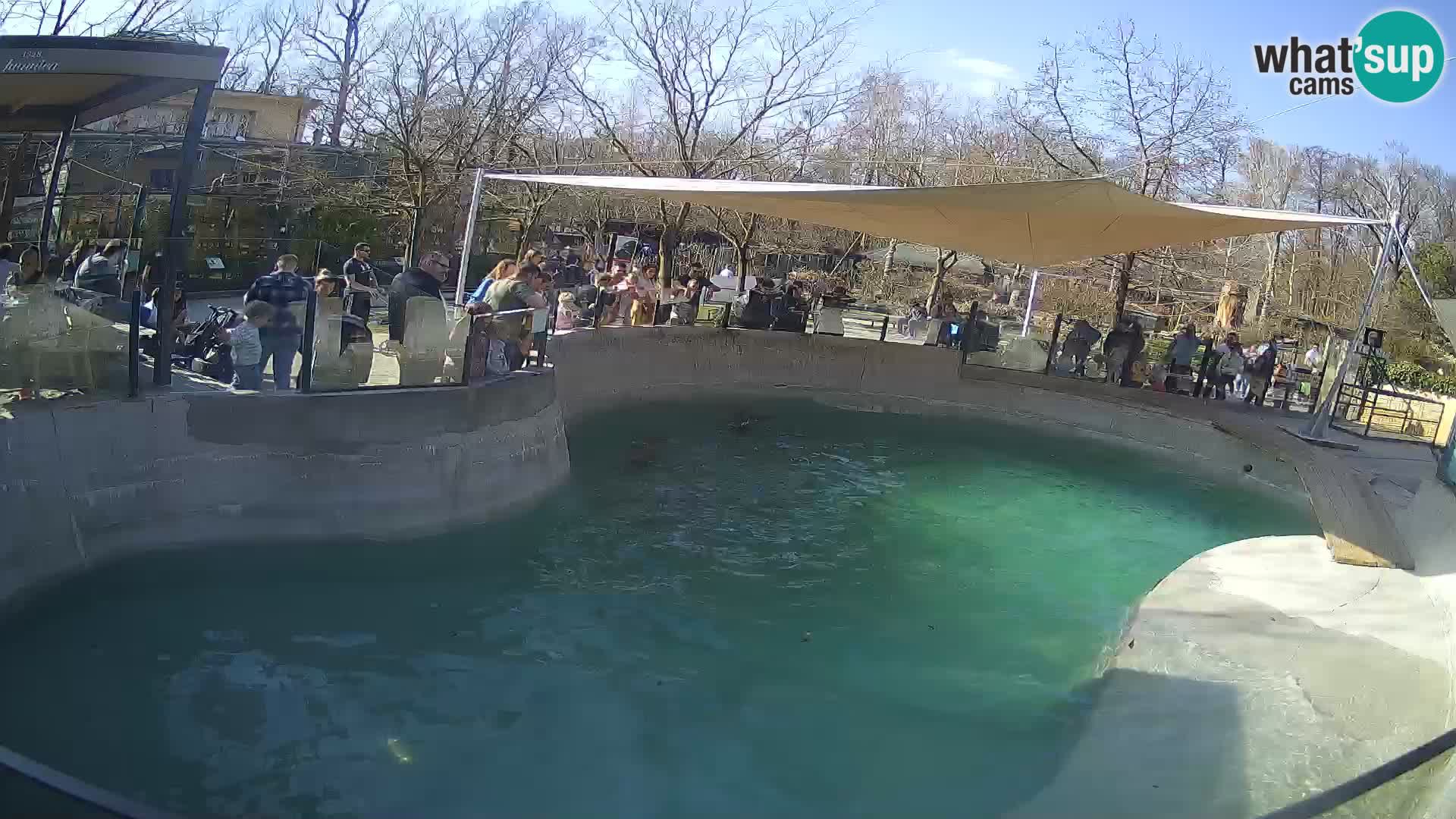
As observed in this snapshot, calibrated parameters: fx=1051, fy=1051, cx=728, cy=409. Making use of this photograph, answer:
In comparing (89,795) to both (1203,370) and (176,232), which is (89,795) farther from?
(1203,370)

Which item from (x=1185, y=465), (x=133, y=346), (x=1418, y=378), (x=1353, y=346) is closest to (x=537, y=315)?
(x=133, y=346)

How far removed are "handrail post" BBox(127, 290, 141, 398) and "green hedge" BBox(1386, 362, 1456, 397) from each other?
23.5m

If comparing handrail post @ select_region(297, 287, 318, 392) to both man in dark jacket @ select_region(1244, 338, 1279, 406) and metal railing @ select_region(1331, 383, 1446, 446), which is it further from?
man in dark jacket @ select_region(1244, 338, 1279, 406)

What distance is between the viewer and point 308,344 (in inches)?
307

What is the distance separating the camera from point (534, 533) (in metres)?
8.89

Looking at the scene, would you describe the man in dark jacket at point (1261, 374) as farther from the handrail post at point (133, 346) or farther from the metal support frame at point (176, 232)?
the handrail post at point (133, 346)

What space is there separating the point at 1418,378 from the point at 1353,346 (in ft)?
44.3

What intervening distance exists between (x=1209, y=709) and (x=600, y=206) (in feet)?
77.8

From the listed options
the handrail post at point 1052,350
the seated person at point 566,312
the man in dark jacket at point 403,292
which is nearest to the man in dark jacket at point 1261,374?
the handrail post at point 1052,350

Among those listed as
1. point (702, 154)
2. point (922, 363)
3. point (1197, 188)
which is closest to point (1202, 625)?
point (922, 363)

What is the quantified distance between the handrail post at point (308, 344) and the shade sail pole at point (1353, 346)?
10386 millimetres

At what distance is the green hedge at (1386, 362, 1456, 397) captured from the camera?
22.8 meters

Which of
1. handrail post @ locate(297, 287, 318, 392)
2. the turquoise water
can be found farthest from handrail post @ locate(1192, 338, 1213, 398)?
handrail post @ locate(297, 287, 318, 392)

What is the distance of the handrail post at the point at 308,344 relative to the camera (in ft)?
25.5
